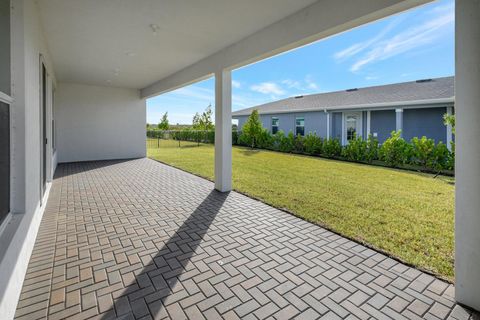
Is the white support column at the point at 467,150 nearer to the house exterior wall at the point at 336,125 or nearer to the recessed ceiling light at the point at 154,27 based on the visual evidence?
the recessed ceiling light at the point at 154,27

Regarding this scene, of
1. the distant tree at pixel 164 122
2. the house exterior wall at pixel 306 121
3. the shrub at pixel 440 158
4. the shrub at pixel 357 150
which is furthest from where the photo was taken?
the distant tree at pixel 164 122

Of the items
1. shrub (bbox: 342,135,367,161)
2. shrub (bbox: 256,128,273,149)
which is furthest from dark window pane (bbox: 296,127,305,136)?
shrub (bbox: 342,135,367,161)

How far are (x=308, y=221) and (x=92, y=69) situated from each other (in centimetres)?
763

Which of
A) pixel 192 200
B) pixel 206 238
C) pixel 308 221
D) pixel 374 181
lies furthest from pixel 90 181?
pixel 374 181

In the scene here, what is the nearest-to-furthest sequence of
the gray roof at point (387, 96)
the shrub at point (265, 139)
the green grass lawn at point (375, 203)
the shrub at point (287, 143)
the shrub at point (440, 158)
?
the green grass lawn at point (375, 203), the shrub at point (440, 158), the gray roof at point (387, 96), the shrub at point (287, 143), the shrub at point (265, 139)

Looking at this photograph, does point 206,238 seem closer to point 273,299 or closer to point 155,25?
point 273,299

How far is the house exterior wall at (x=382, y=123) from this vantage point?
12586 mm

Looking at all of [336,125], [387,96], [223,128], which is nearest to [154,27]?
[223,128]

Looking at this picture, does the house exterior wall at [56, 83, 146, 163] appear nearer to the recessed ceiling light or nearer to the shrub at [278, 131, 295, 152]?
the recessed ceiling light

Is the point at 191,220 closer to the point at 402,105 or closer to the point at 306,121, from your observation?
the point at 402,105

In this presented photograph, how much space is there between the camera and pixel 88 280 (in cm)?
243

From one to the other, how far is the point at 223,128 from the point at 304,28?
2.77m

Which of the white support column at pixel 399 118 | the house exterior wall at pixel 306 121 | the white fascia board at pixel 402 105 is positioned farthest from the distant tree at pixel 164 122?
the white support column at pixel 399 118

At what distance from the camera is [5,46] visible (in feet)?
7.68
